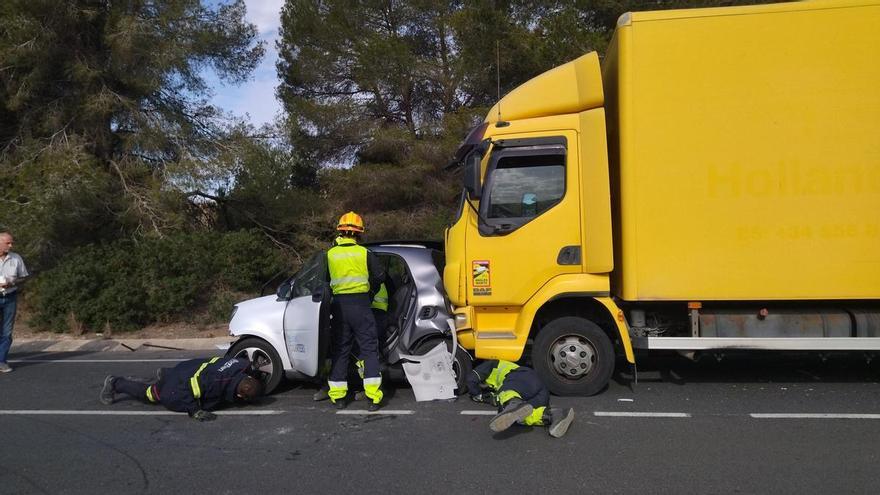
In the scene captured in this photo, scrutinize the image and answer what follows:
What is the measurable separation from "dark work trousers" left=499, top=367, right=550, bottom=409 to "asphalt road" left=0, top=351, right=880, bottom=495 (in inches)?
10.1

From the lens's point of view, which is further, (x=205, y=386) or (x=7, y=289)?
(x=7, y=289)

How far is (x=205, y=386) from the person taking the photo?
5.67 metres

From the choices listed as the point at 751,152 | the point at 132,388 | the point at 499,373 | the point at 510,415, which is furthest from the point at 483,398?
the point at 132,388

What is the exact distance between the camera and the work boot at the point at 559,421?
192 inches

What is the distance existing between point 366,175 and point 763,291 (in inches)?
387

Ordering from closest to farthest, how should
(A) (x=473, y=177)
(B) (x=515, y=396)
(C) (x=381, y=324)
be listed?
(B) (x=515, y=396) < (A) (x=473, y=177) < (C) (x=381, y=324)

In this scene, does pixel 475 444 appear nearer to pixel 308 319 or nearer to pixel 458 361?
pixel 458 361

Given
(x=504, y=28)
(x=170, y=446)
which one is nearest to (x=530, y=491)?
(x=170, y=446)

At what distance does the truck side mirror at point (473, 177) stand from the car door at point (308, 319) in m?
1.58

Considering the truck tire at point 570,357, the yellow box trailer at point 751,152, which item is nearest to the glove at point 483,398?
the truck tire at point 570,357

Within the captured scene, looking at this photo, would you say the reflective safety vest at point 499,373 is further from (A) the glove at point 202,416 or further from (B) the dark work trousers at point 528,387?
(A) the glove at point 202,416

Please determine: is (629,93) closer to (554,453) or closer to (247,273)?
(554,453)

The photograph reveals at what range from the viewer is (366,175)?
14023 mm

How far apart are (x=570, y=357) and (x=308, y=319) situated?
2537 millimetres
